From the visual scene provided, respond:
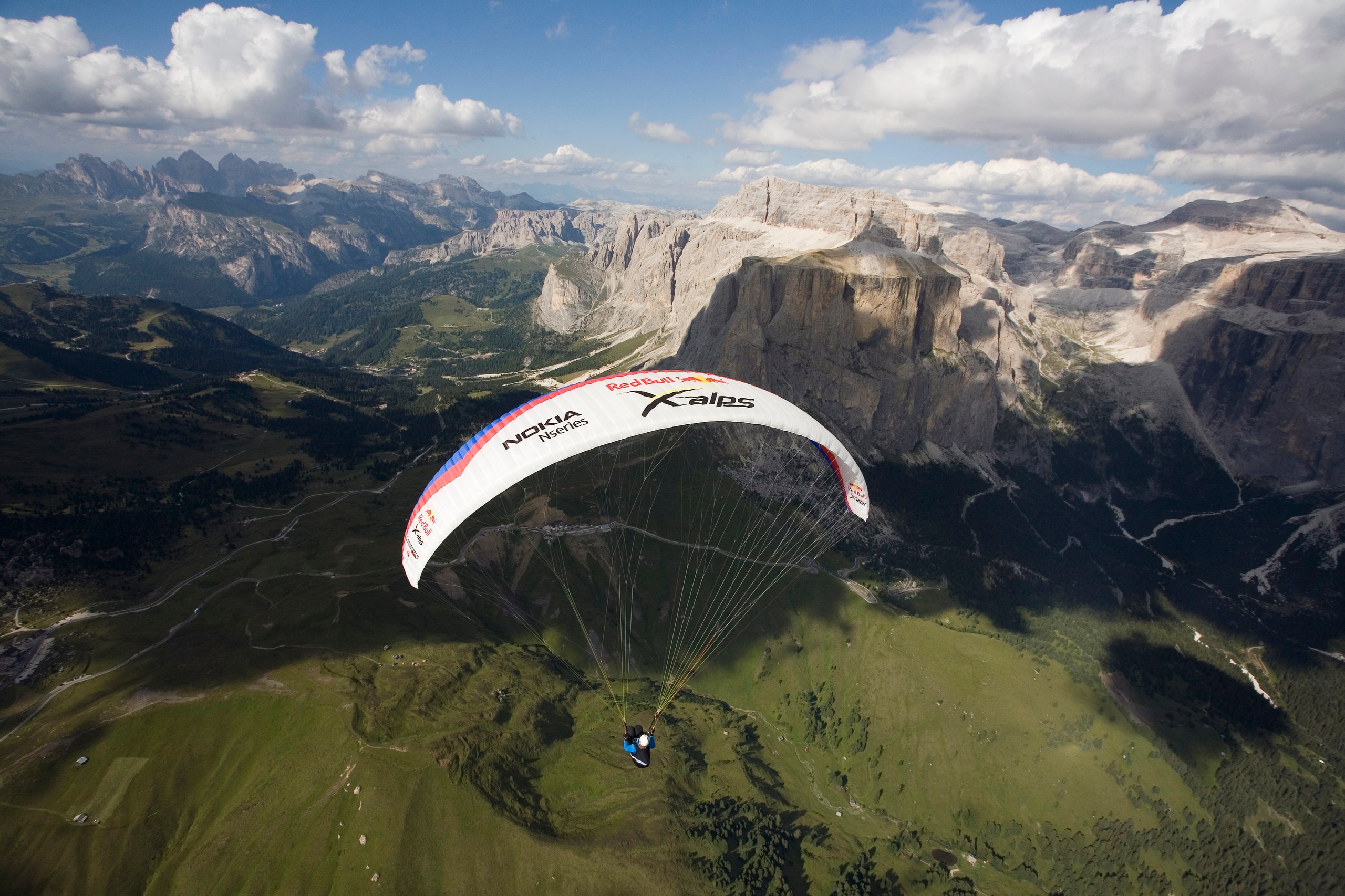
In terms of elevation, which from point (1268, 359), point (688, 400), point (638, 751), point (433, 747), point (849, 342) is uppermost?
point (688, 400)

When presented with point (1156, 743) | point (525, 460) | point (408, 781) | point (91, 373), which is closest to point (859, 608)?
point (1156, 743)

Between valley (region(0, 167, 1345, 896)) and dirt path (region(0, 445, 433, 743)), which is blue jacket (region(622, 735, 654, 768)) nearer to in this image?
valley (region(0, 167, 1345, 896))

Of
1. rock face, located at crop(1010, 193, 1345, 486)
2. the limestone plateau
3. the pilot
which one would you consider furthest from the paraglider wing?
rock face, located at crop(1010, 193, 1345, 486)

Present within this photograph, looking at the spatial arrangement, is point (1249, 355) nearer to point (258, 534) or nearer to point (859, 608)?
point (859, 608)

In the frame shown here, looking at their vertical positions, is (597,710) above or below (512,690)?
below

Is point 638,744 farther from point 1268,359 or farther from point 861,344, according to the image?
point 1268,359

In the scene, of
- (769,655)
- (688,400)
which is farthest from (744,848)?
(688,400)

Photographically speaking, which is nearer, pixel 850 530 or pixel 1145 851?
pixel 1145 851
